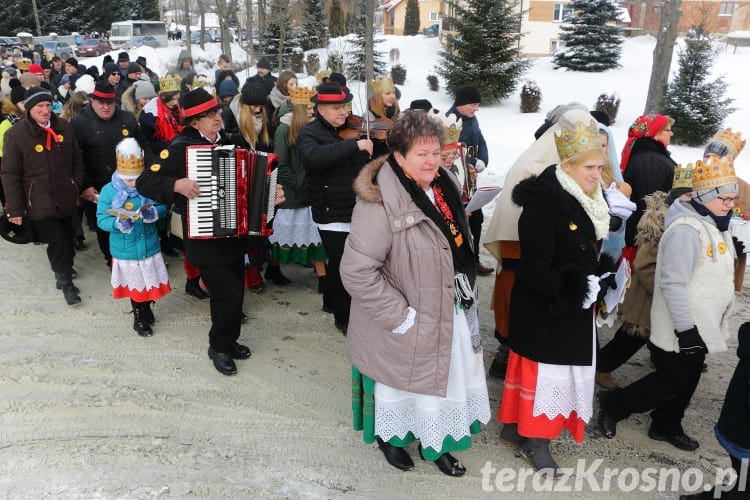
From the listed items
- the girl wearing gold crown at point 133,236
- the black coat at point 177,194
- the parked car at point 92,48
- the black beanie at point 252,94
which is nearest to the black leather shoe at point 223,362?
the black coat at point 177,194

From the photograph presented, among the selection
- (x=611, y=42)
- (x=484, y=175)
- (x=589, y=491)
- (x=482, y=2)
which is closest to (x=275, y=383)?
(x=589, y=491)

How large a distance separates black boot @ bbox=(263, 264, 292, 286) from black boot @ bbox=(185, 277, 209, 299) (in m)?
0.75

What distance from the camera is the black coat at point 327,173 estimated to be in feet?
15.0

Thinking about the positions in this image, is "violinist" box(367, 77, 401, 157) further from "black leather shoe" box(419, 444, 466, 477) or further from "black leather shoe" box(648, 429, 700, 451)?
"black leather shoe" box(648, 429, 700, 451)

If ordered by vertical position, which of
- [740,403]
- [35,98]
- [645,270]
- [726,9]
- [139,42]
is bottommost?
[740,403]

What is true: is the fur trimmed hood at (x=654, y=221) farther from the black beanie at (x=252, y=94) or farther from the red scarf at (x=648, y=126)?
the black beanie at (x=252, y=94)

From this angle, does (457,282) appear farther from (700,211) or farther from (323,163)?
(323,163)

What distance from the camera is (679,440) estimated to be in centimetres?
372

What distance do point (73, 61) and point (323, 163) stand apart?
44.3ft

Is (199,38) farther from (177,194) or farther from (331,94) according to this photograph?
(177,194)

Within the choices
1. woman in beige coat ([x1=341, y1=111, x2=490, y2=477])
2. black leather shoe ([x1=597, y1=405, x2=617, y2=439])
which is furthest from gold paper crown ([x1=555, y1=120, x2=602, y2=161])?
black leather shoe ([x1=597, y1=405, x2=617, y2=439])

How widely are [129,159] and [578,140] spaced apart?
3.71 m

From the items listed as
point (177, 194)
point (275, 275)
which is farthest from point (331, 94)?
point (275, 275)

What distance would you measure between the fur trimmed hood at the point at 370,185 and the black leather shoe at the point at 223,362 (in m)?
2.25
